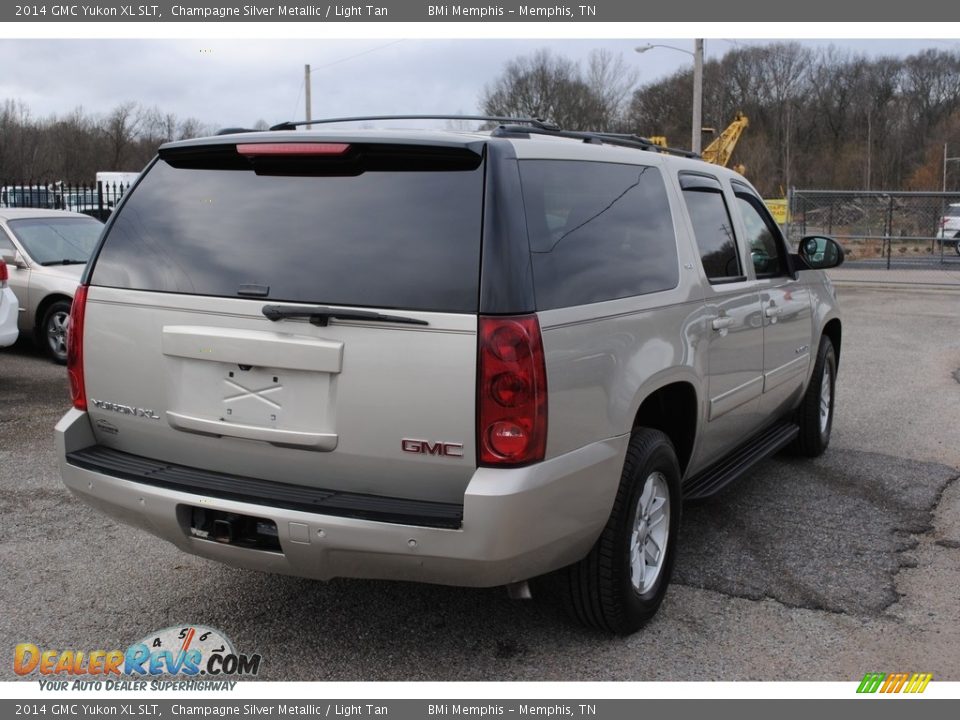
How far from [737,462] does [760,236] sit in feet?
4.53

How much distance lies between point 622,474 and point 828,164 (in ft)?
255

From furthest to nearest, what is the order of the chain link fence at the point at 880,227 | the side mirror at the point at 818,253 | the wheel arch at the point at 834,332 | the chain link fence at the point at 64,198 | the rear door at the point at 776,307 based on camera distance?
the chain link fence at the point at 880,227 → the chain link fence at the point at 64,198 → the wheel arch at the point at 834,332 → the side mirror at the point at 818,253 → the rear door at the point at 776,307

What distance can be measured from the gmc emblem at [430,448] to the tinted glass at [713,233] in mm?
1909

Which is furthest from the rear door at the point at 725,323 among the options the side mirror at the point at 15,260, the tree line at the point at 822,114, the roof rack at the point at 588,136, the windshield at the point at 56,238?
the tree line at the point at 822,114

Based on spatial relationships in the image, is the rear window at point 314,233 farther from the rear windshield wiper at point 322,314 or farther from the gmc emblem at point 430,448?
the gmc emblem at point 430,448

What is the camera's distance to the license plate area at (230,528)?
10.7 feet

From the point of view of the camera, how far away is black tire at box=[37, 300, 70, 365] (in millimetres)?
10117

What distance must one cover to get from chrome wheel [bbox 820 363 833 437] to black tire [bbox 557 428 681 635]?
10.0 feet

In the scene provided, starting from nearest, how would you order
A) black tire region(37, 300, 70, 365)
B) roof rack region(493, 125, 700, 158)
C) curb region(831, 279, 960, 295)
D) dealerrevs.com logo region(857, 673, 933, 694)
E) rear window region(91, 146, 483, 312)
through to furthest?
rear window region(91, 146, 483, 312) → dealerrevs.com logo region(857, 673, 933, 694) → roof rack region(493, 125, 700, 158) → black tire region(37, 300, 70, 365) → curb region(831, 279, 960, 295)

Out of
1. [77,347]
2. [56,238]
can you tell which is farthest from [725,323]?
Answer: [56,238]

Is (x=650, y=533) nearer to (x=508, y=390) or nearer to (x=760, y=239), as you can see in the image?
(x=508, y=390)

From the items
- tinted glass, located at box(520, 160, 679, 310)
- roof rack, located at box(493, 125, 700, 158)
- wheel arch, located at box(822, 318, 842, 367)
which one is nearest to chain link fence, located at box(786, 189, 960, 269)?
wheel arch, located at box(822, 318, 842, 367)

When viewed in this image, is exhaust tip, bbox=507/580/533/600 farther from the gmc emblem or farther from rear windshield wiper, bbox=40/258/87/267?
rear windshield wiper, bbox=40/258/87/267

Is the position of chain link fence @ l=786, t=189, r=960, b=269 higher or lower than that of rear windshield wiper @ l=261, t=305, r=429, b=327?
higher
